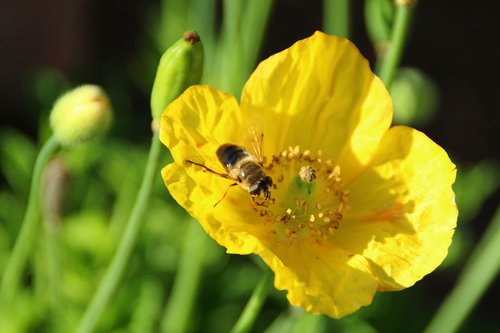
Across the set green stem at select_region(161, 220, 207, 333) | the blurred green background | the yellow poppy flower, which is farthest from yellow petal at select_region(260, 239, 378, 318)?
green stem at select_region(161, 220, 207, 333)

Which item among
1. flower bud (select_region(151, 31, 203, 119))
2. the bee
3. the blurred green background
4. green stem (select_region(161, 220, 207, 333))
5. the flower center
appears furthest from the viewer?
the blurred green background

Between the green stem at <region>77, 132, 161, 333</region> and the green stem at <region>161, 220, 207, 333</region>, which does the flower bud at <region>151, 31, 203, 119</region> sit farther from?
the green stem at <region>161, 220, 207, 333</region>

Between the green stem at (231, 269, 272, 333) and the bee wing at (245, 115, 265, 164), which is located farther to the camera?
the bee wing at (245, 115, 265, 164)

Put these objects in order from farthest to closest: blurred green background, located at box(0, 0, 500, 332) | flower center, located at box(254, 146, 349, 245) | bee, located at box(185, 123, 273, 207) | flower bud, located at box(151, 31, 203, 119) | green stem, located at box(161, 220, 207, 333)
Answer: blurred green background, located at box(0, 0, 500, 332), green stem, located at box(161, 220, 207, 333), flower center, located at box(254, 146, 349, 245), bee, located at box(185, 123, 273, 207), flower bud, located at box(151, 31, 203, 119)

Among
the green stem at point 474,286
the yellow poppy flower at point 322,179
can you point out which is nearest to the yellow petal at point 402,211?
the yellow poppy flower at point 322,179

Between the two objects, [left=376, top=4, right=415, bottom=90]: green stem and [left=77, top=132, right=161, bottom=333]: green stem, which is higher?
[left=376, top=4, right=415, bottom=90]: green stem

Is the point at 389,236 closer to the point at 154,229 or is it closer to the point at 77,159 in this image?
the point at 154,229
